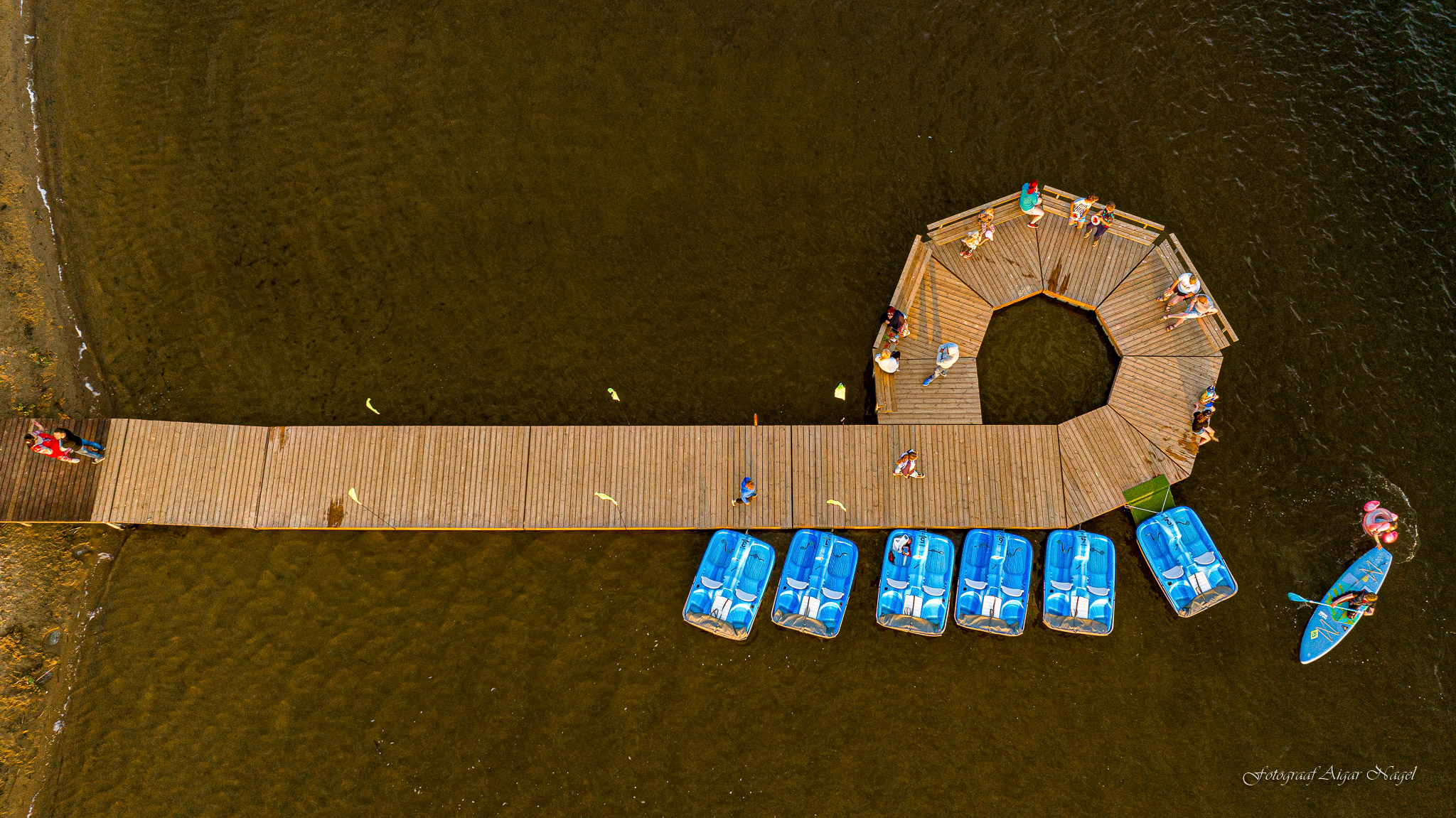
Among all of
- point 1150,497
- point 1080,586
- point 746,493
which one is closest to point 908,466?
point 746,493

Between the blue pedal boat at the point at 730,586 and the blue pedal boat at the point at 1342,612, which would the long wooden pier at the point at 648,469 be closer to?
the blue pedal boat at the point at 730,586

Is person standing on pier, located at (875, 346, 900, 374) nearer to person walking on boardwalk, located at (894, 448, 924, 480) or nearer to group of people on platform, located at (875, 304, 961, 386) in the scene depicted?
group of people on platform, located at (875, 304, 961, 386)

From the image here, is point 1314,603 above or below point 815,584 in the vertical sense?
below

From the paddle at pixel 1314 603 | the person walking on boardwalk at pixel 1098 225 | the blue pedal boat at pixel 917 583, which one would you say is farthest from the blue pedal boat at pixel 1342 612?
the person walking on boardwalk at pixel 1098 225

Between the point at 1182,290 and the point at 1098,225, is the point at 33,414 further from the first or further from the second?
the point at 1182,290

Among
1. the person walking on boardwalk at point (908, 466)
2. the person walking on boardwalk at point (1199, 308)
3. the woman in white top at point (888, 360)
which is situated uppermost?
the person walking on boardwalk at point (1199, 308)

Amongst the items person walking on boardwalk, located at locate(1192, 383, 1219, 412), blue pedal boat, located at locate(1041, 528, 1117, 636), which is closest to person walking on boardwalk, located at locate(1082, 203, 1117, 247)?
person walking on boardwalk, located at locate(1192, 383, 1219, 412)
